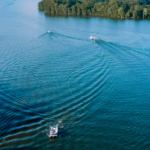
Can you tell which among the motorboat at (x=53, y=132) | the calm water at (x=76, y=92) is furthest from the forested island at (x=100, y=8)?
the motorboat at (x=53, y=132)

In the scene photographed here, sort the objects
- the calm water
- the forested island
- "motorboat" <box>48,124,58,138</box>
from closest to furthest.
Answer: "motorboat" <box>48,124,58,138</box>, the calm water, the forested island

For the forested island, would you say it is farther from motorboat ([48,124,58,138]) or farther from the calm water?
motorboat ([48,124,58,138])

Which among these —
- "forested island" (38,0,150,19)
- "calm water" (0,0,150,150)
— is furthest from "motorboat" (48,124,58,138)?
"forested island" (38,0,150,19)

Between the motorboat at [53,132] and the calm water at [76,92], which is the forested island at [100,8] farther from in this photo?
the motorboat at [53,132]

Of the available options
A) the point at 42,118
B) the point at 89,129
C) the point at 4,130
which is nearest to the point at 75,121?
the point at 89,129

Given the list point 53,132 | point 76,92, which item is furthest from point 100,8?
point 53,132

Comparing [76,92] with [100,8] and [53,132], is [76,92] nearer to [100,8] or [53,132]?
[53,132]
